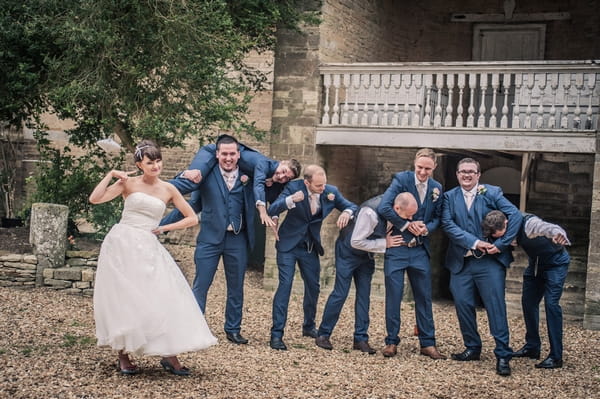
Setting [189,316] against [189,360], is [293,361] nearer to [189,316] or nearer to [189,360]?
[189,360]

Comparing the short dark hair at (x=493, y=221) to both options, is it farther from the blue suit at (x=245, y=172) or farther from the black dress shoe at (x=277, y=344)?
the black dress shoe at (x=277, y=344)

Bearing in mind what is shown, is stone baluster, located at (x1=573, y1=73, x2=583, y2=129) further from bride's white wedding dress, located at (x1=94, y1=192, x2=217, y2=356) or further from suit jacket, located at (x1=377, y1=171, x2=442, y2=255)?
bride's white wedding dress, located at (x1=94, y1=192, x2=217, y2=356)

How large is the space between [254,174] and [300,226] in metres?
0.67

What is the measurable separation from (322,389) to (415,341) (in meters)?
2.76

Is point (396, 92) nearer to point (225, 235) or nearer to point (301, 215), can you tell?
point (301, 215)

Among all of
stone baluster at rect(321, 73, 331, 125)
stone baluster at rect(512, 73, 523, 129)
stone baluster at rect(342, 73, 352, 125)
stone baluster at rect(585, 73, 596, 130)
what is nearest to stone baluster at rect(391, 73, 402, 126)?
stone baluster at rect(342, 73, 352, 125)

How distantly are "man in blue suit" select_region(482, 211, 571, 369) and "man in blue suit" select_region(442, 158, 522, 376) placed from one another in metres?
0.14

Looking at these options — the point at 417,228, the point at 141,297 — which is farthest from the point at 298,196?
the point at 141,297

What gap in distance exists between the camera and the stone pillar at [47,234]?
430 inches

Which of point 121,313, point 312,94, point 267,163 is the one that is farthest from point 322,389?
point 312,94

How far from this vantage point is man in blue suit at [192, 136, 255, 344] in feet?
25.3

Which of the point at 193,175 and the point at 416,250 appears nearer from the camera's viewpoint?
the point at 193,175

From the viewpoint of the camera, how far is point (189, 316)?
609 cm

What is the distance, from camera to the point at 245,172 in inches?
314
